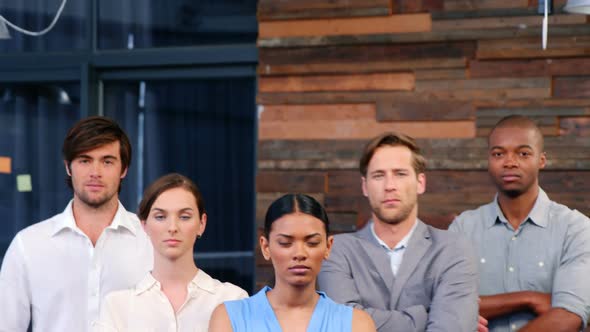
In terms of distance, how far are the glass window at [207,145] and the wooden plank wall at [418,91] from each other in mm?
432

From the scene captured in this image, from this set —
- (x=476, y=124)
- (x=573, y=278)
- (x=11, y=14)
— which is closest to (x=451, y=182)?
(x=476, y=124)

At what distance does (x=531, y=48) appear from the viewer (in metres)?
4.67

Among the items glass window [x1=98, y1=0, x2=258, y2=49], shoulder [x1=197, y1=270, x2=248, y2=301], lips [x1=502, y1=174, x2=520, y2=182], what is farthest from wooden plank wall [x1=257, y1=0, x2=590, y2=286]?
shoulder [x1=197, y1=270, x2=248, y2=301]

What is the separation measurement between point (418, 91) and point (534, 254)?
135 cm

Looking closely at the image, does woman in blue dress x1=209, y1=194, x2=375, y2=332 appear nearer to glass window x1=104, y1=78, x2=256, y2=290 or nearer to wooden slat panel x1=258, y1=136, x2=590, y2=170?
wooden slat panel x1=258, y1=136, x2=590, y2=170

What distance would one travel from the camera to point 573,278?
3580 mm

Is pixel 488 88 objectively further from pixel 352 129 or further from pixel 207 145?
pixel 207 145

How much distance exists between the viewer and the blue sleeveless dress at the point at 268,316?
279cm

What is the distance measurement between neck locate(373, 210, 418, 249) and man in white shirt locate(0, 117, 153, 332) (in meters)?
0.77

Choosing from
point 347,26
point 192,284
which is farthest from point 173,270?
point 347,26

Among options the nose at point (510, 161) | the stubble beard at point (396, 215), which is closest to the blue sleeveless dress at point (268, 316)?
the stubble beard at point (396, 215)

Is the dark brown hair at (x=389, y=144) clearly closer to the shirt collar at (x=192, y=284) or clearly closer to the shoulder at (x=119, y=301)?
the shirt collar at (x=192, y=284)

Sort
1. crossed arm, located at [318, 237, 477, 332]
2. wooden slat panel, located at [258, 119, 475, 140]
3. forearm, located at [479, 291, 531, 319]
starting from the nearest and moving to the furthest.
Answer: crossed arm, located at [318, 237, 477, 332] < forearm, located at [479, 291, 531, 319] < wooden slat panel, located at [258, 119, 475, 140]

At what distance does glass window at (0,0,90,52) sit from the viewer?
5719 mm
